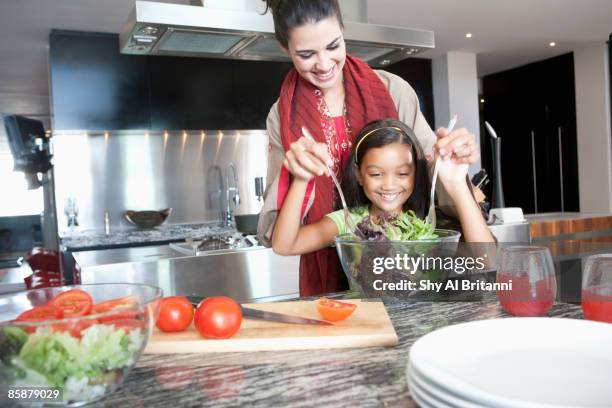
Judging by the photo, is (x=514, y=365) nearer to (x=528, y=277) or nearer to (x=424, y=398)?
(x=424, y=398)

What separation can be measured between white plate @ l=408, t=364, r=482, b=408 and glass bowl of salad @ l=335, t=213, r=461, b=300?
0.38m

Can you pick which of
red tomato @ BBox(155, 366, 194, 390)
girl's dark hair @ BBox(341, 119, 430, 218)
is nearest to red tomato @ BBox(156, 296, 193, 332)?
red tomato @ BBox(155, 366, 194, 390)

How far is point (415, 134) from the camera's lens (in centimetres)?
139

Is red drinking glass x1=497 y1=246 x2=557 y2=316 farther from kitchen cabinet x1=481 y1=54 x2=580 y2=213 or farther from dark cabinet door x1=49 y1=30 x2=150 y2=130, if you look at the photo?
kitchen cabinet x1=481 y1=54 x2=580 y2=213

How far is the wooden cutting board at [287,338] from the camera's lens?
784mm

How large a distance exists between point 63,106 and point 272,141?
9.81 feet

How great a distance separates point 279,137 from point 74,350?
3.11 feet

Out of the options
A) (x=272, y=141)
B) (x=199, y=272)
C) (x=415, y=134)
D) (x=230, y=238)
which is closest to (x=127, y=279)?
(x=199, y=272)

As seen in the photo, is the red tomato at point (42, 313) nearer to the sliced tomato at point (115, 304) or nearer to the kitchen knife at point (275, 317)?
the sliced tomato at point (115, 304)

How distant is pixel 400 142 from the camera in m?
1.26

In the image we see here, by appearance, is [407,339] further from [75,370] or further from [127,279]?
[127,279]

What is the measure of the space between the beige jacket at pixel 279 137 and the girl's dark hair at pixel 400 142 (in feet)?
0.37

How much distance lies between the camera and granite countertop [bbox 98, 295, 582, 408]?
2.01ft

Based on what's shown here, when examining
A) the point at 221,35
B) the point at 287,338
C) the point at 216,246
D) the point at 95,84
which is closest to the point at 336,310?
the point at 287,338
